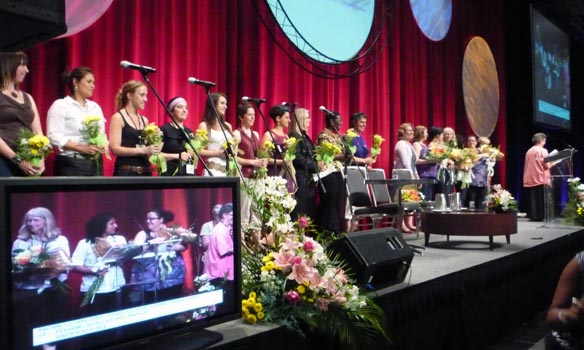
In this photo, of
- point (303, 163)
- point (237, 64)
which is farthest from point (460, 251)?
point (237, 64)

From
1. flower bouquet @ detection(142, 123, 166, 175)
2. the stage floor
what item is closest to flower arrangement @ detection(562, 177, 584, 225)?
the stage floor

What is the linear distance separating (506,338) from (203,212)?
8.60 ft

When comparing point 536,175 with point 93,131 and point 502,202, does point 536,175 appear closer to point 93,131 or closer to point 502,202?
point 502,202

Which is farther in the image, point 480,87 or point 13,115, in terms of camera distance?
point 480,87

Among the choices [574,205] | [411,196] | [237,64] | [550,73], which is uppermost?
[550,73]

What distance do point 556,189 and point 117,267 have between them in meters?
6.00

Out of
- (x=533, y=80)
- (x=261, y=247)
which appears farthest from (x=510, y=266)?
(x=533, y=80)

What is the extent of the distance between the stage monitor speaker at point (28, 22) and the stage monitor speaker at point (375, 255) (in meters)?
1.25

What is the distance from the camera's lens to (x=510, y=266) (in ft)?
11.3

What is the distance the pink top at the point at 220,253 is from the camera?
4.82ft

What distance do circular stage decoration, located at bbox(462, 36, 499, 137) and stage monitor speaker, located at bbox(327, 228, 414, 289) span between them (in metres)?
6.83

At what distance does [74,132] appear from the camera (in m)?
3.06

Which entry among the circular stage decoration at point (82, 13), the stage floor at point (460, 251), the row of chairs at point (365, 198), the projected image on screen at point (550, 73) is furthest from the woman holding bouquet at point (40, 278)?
the projected image on screen at point (550, 73)

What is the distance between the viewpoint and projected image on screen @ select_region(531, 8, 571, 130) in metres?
9.44
